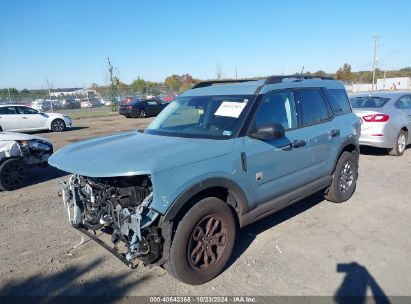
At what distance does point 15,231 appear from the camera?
5.02 meters

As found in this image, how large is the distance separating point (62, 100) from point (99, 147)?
145ft

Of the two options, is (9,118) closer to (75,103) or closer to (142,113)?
(142,113)

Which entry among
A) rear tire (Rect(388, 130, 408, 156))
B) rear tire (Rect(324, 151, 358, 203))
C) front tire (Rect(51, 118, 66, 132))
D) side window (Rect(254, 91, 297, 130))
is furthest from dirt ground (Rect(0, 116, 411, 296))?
front tire (Rect(51, 118, 66, 132))

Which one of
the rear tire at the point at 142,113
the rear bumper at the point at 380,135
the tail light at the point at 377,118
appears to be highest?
the tail light at the point at 377,118

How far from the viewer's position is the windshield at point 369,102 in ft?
30.1

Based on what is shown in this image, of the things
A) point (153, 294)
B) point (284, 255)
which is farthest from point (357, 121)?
point (153, 294)

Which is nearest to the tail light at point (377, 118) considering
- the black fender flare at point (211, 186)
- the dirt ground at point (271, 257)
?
the dirt ground at point (271, 257)

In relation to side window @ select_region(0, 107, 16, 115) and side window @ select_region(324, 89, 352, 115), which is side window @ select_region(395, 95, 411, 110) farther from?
side window @ select_region(0, 107, 16, 115)

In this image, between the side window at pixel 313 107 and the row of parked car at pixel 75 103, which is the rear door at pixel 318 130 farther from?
the row of parked car at pixel 75 103

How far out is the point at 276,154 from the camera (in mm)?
4145

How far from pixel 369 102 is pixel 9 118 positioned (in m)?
15.1

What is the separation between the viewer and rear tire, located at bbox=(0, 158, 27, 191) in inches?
278

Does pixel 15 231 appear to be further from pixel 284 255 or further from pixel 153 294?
pixel 284 255

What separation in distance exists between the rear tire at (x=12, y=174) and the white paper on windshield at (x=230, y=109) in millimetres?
4971
